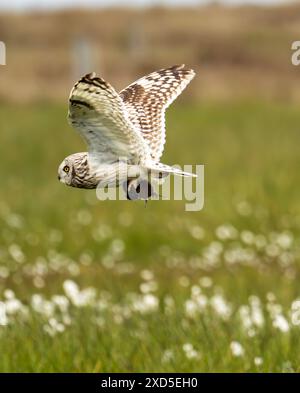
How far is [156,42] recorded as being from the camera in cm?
5588

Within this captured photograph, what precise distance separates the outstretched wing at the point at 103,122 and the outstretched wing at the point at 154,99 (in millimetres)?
69

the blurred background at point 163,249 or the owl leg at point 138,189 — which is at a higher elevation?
the blurred background at point 163,249

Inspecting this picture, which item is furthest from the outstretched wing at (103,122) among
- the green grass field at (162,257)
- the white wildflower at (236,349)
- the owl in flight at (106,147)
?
the white wildflower at (236,349)

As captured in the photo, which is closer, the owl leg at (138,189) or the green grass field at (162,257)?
the owl leg at (138,189)

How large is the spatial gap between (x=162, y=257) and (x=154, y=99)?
10.7 meters

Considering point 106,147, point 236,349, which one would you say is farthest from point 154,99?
point 236,349

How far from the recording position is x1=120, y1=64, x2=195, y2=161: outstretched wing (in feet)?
9.54

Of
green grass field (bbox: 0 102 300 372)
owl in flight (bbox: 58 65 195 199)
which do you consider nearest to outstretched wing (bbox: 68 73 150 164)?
owl in flight (bbox: 58 65 195 199)

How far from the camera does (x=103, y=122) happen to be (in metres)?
2.77

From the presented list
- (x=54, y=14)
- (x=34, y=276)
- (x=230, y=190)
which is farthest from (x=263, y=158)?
(x=54, y=14)

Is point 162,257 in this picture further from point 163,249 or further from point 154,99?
point 154,99

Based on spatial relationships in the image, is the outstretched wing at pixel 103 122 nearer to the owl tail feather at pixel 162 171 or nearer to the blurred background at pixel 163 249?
the owl tail feather at pixel 162 171

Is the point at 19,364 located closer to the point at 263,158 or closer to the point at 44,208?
the point at 44,208

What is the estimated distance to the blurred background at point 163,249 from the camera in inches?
246
